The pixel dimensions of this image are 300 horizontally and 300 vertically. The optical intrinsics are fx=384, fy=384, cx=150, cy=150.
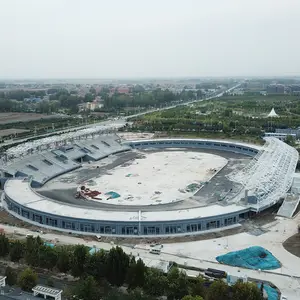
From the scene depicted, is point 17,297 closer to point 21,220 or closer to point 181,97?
point 21,220

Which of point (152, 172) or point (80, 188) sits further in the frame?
point (152, 172)

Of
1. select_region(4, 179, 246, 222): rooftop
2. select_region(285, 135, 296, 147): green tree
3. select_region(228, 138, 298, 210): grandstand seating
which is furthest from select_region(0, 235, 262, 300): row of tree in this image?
select_region(285, 135, 296, 147): green tree

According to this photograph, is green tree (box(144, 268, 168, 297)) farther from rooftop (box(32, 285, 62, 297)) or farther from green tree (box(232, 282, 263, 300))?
rooftop (box(32, 285, 62, 297))

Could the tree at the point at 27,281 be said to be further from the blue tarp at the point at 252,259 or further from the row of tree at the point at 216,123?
the row of tree at the point at 216,123

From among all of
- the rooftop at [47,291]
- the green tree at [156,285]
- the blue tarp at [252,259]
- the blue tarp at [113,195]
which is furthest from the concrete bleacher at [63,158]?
the green tree at [156,285]

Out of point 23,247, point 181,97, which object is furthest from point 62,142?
point 181,97

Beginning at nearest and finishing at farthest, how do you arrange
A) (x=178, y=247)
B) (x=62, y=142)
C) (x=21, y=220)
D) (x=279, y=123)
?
1. (x=178, y=247)
2. (x=21, y=220)
3. (x=62, y=142)
4. (x=279, y=123)
